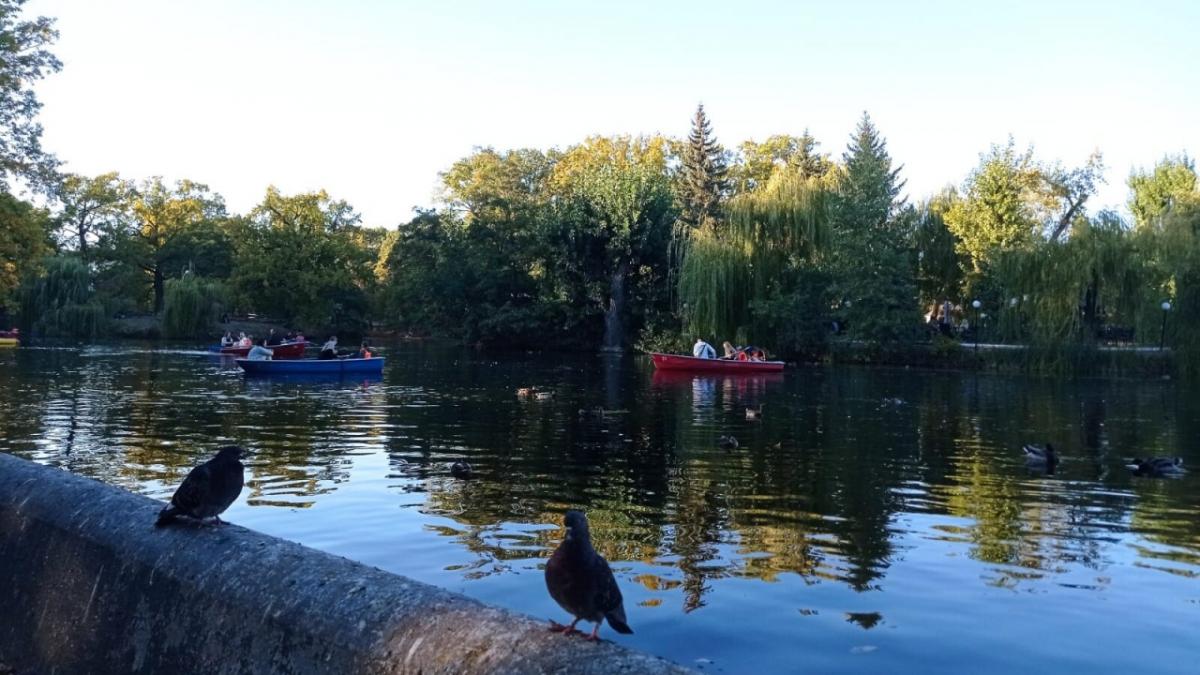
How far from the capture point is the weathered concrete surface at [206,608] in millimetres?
3027

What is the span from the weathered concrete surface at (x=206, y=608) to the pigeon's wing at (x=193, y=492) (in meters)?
0.14

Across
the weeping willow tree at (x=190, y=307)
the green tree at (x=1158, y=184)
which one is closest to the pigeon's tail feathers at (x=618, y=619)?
the green tree at (x=1158, y=184)

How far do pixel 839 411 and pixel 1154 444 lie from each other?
7476mm

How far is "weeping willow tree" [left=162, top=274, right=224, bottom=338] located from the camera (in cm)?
6325

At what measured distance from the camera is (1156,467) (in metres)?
15.5

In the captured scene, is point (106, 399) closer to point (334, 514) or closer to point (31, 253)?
point (31, 253)

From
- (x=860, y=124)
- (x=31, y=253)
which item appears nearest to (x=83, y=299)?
(x=31, y=253)

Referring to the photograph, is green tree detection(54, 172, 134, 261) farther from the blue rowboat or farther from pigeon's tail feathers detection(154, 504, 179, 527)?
pigeon's tail feathers detection(154, 504, 179, 527)

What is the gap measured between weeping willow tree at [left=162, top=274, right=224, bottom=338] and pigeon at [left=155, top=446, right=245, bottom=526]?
63123 mm

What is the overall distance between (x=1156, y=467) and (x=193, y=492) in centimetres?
1539

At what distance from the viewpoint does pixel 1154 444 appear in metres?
19.5

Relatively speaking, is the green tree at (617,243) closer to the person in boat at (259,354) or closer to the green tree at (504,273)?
the green tree at (504,273)

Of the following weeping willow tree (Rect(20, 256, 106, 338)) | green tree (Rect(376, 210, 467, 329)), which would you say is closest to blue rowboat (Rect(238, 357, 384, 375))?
green tree (Rect(376, 210, 467, 329))

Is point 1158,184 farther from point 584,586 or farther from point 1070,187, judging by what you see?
point 584,586
